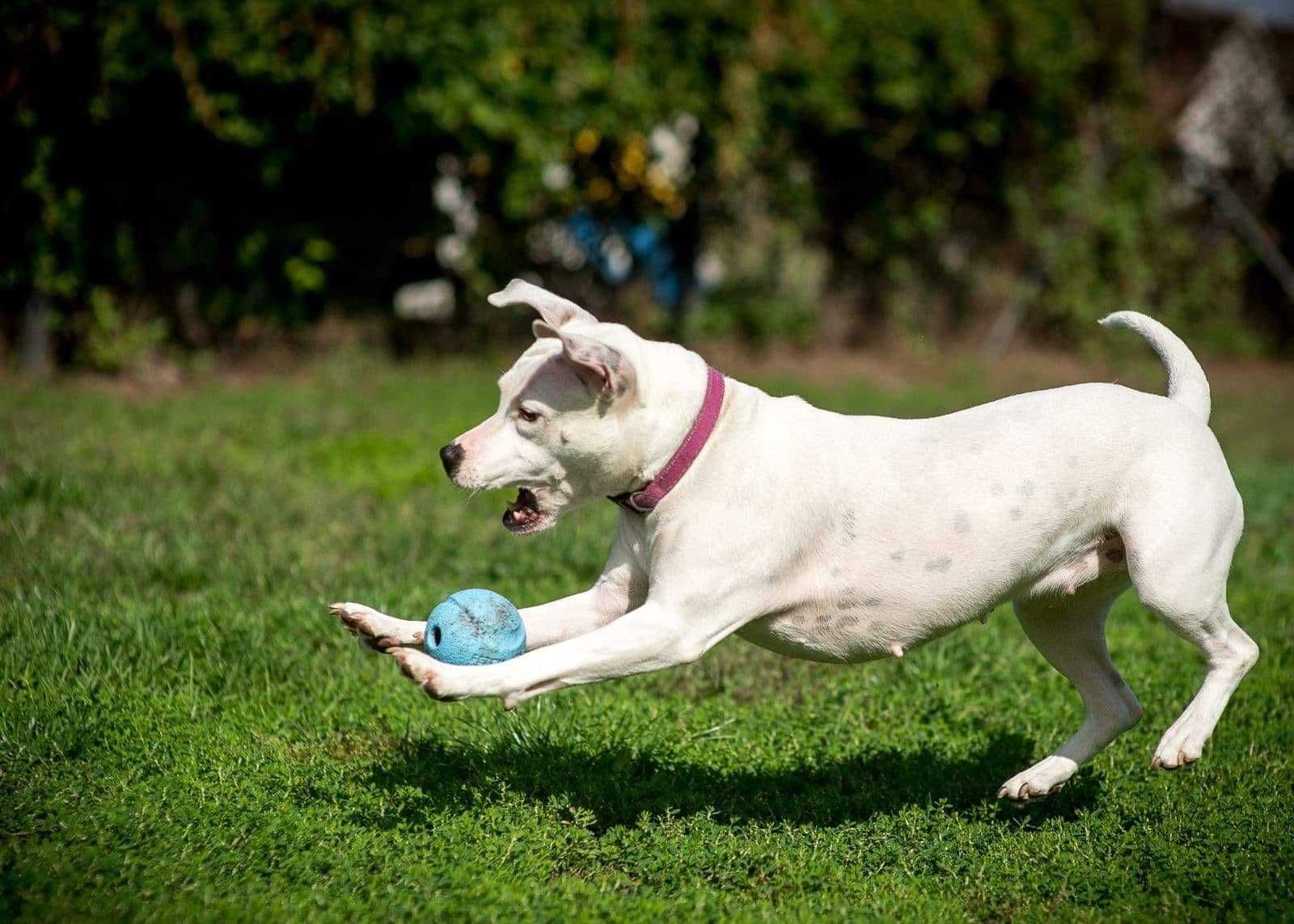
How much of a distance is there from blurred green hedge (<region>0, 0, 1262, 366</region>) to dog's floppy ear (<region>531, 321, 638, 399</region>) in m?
6.82

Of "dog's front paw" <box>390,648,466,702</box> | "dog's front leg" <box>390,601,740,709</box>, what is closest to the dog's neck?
"dog's front leg" <box>390,601,740,709</box>

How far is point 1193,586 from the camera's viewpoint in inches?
154

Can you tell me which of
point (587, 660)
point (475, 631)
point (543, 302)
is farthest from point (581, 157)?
point (587, 660)

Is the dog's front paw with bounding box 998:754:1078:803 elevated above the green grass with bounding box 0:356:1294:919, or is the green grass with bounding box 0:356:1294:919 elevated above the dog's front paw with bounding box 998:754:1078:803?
the dog's front paw with bounding box 998:754:1078:803

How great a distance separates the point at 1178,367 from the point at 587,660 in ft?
7.32

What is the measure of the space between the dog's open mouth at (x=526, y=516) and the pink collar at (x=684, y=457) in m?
0.27

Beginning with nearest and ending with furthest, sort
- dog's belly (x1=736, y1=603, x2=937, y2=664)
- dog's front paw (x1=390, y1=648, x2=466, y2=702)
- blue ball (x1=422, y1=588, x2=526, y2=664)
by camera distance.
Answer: dog's front paw (x1=390, y1=648, x2=466, y2=702), blue ball (x1=422, y1=588, x2=526, y2=664), dog's belly (x1=736, y1=603, x2=937, y2=664)

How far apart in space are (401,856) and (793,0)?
10.1m

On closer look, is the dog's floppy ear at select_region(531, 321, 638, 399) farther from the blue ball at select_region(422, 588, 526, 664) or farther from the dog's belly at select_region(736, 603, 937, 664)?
the dog's belly at select_region(736, 603, 937, 664)

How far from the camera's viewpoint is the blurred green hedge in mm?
9586

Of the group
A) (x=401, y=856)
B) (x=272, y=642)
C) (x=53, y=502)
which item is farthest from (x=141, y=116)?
(x=401, y=856)

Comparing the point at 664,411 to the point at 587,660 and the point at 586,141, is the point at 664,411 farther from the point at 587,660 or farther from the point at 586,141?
the point at 586,141

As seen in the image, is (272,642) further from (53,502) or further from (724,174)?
(724,174)

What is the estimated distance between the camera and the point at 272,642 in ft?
16.3
